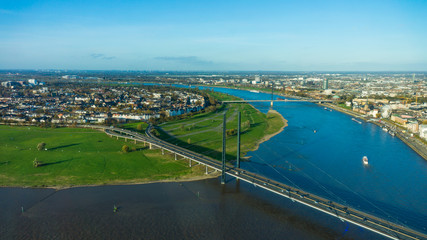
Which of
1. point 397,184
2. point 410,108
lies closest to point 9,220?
point 397,184

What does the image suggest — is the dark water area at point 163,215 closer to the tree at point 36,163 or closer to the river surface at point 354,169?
the river surface at point 354,169

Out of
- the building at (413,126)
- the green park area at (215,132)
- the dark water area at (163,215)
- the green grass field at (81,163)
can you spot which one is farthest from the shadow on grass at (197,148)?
the building at (413,126)

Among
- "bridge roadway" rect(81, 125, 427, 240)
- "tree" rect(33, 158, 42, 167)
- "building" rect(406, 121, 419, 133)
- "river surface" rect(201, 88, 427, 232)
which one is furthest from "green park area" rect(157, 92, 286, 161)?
"building" rect(406, 121, 419, 133)

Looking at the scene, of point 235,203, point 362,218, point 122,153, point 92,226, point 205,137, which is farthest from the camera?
point 205,137

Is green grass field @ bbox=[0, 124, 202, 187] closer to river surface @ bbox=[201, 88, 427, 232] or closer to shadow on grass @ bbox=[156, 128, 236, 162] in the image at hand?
shadow on grass @ bbox=[156, 128, 236, 162]

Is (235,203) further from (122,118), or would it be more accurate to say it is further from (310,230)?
(122,118)
